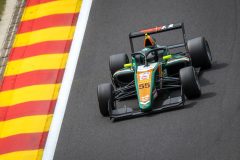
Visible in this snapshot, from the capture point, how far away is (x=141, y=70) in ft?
47.5

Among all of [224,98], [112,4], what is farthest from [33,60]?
[224,98]

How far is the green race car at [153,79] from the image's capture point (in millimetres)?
13953

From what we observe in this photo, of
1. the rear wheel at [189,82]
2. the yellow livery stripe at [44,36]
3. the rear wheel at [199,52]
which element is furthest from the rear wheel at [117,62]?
the yellow livery stripe at [44,36]

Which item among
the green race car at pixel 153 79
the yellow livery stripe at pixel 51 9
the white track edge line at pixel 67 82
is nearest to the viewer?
the green race car at pixel 153 79

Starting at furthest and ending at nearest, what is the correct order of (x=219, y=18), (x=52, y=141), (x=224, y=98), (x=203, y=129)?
(x=219, y=18)
(x=52, y=141)
(x=224, y=98)
(x=203, y=129)

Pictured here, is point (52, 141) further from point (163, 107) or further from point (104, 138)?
point (163, 107)

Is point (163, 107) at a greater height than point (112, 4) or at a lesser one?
lesser

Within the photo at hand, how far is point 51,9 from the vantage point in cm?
2008

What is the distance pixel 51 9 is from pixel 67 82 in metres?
3.81

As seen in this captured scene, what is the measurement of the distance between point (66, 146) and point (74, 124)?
0.81m

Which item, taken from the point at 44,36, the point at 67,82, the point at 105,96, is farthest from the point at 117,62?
the point at 44,36

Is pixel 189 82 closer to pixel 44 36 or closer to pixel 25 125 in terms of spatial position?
pixel 25 125

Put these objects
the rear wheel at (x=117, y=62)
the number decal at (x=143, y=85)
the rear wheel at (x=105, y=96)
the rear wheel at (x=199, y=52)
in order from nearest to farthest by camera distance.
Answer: the number decal at (x=143, y=85)
the rear wheel at (x=105, y=96)
the rear wheel at (x=199, y=52)
the rear wheel at (x=117, y=62)

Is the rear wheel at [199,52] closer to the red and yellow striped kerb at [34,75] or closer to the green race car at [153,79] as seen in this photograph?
the green race car at [153,79]
